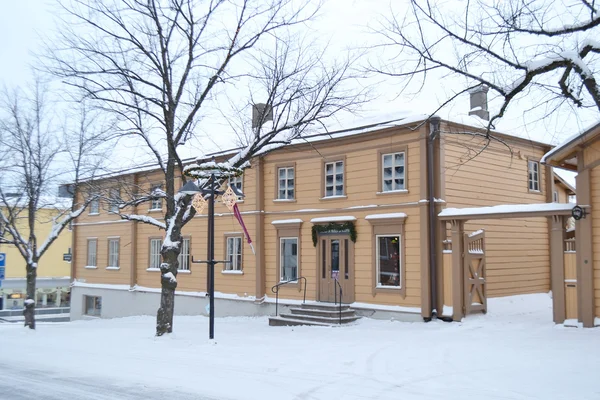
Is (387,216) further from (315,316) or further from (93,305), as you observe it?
(93,305)

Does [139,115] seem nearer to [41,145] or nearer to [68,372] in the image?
[41,145]

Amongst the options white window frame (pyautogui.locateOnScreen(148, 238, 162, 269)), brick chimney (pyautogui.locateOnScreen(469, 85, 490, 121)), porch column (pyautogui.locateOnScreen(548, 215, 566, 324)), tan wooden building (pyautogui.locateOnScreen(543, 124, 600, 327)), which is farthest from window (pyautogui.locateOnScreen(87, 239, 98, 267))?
tan wooden building (pyautogui.locateOnScreen(543, 124, 600, 327))

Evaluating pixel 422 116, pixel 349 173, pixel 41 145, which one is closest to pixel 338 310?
pixel 349 173

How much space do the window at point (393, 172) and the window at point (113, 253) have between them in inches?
603

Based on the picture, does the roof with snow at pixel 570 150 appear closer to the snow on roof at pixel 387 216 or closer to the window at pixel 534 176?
the snow on roof at pixel 387 216

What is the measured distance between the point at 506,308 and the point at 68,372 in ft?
42.0

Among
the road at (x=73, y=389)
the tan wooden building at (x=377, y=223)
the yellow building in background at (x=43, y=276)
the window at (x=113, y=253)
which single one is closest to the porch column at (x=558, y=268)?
the tan wooden building at (x=377, y=223)

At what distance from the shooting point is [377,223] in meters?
17.8

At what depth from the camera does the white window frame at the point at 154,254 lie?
2555 centimetres

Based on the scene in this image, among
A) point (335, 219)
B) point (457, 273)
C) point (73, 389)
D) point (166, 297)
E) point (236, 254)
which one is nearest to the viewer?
point (73, 389)

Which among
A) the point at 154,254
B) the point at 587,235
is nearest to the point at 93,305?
the point at 154,254

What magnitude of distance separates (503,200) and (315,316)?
292 inches

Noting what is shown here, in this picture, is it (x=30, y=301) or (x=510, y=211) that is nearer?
(x=510, y=211)

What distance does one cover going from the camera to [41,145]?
59.9 ft
